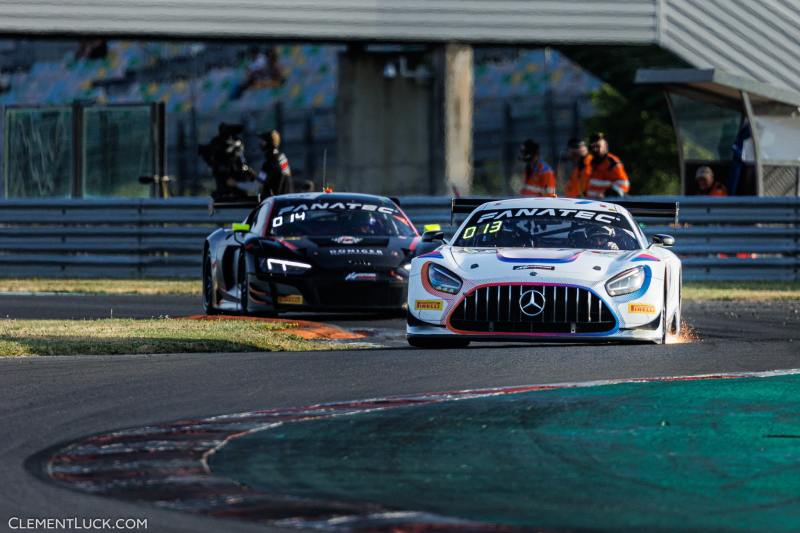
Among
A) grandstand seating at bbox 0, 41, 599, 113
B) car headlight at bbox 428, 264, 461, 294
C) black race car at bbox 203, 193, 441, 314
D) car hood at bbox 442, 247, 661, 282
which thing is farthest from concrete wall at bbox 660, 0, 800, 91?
grandstand seating at bbox 0, 41, 599, 113

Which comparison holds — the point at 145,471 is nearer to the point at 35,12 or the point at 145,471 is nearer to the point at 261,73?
the point at 35,12

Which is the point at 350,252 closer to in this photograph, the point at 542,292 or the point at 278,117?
the point at 542,292

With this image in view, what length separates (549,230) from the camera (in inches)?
555

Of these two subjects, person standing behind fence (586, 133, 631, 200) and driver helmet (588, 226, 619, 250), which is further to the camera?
person standing behind fence (586, 133, 631, 200)

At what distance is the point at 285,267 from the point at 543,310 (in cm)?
394

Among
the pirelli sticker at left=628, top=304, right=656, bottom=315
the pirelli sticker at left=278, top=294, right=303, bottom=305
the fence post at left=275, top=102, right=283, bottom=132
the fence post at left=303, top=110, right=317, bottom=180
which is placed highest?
the fence post at left=275, top=102, right=283, bottom=132

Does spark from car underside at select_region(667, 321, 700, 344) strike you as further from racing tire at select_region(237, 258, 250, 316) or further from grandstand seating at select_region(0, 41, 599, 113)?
grandstand seating at select_region(0, 41, 599, 113)

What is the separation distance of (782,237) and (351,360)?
38.9 feet

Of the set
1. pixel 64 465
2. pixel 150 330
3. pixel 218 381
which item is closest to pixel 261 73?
pixel 150 330

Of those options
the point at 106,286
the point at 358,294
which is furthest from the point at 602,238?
the point at 106,286

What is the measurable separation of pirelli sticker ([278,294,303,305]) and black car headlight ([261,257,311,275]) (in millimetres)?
206

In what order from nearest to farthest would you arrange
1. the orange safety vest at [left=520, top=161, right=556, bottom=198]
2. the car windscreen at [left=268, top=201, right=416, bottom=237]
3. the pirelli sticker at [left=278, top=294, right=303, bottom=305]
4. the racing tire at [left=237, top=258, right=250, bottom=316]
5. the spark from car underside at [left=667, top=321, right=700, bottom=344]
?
the spark from car underside at [left=667, top=321, right=700, bottom=344]
the pirelli sticker at [left=278, top=294, right=303, bottom=305]
the racing tire at [left=237, top=258, right=250, bottom=316]
the car windscreen at [left=268, top=201, right=416, bottom=237]
the orange safety vest at [left=520, top=161, right=556, bottom=198]

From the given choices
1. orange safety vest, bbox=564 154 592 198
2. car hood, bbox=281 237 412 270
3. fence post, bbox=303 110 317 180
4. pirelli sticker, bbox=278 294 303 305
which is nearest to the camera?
pirelli sticker, bbox=278 294 303 305

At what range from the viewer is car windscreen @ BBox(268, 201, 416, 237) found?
671 inches
